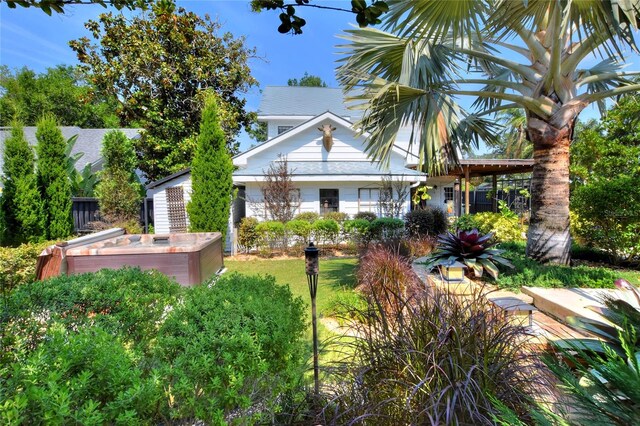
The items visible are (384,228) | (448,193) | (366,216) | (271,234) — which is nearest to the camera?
(271,234)

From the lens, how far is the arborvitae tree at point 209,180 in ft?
38.0

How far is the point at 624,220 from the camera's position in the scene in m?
7.18

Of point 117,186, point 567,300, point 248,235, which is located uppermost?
point 117,186

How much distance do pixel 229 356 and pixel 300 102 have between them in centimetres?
2084

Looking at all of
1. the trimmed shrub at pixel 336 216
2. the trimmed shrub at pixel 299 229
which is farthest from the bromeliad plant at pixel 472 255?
the trimmed shrub at pixel 336 216

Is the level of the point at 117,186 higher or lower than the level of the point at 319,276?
higher

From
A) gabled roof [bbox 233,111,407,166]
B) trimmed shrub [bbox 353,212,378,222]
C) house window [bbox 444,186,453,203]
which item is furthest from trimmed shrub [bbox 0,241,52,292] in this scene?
house window [bbox 444,186,453,203]

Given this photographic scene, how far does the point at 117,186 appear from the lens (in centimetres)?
1362

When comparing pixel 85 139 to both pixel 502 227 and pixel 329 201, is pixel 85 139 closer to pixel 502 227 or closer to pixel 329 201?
pixel 329 201

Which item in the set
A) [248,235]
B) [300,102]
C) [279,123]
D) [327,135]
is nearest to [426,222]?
[327,135]

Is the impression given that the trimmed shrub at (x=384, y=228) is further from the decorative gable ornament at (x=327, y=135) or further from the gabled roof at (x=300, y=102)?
the gabled roof at (x=300, y=102)

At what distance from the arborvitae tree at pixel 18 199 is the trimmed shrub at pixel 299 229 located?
860 cm

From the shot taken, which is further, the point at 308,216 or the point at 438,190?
the point at 438,190

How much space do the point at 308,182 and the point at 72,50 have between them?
638 inches
